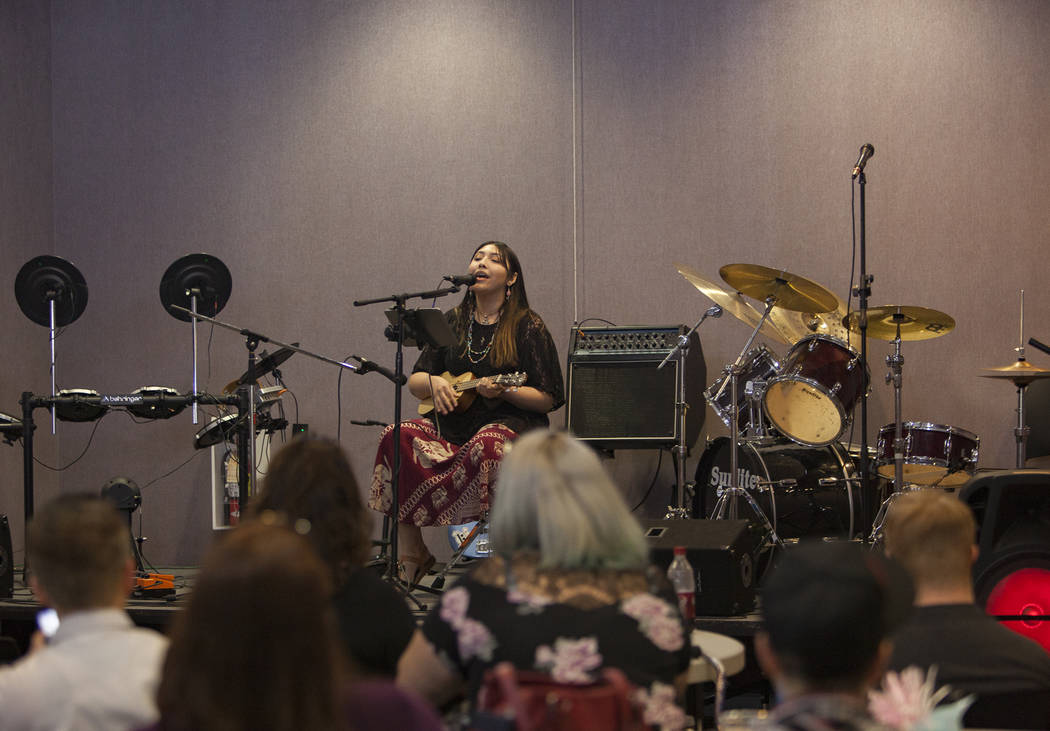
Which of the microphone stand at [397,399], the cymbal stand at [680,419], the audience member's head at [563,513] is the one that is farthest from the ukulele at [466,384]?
the audience member's head at [563,513]

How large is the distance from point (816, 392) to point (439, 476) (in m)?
1.61

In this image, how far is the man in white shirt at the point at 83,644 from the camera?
1568 mm

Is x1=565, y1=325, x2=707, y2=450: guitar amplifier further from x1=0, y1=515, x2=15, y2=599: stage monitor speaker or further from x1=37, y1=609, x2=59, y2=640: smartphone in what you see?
x1=37, y1=609, x2=59, y2=640: smartphone

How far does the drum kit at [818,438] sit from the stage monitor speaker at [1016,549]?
1008 millimetres

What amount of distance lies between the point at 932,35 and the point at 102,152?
4.52m

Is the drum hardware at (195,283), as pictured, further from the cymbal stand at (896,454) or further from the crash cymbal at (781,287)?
the cymbal stand at (896,454)

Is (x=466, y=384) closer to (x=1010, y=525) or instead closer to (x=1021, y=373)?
(x=1010, y=525)

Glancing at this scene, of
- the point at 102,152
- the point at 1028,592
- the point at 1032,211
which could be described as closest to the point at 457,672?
the point at 1028,592

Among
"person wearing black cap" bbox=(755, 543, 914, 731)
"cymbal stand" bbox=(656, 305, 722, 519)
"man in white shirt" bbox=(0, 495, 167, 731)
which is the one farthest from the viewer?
"cymbal stand" bbox=(656, 305, 722, 519)

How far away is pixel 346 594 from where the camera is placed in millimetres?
2051

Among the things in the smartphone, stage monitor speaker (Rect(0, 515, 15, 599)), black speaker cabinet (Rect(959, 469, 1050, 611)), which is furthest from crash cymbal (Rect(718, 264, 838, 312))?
the smartphone

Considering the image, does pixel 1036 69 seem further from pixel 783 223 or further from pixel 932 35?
pixel 783 223

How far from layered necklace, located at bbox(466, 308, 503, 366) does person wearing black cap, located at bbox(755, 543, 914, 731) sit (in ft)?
12.0

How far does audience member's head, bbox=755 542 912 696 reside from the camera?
1.38m
